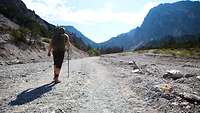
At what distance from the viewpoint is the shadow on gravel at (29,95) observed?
12398 millimetres

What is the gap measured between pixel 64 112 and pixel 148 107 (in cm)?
341

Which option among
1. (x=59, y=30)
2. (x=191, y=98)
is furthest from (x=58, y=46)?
(x=191, y=98)

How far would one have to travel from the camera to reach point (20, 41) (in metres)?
68.8

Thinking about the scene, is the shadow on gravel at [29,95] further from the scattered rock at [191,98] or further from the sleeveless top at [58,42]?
the scattered rock at [191,98]

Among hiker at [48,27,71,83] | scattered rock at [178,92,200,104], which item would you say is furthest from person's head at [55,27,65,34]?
scattered rock at [178,92,200,104]

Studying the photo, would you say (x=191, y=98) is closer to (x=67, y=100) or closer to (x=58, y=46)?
(x=67, y=100)

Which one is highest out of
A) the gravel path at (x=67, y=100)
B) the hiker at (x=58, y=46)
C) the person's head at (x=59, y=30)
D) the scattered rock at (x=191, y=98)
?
the person's head at (x=59, y=30)

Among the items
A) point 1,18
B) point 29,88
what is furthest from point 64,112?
point 1,18

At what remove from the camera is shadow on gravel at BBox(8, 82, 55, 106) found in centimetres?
1240

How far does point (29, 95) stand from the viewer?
13.9 metres

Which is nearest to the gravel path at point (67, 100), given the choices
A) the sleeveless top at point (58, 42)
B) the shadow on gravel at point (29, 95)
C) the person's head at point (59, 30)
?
the shadow on gravel at point (29, 95)

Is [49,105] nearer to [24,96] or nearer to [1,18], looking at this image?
[24,96]

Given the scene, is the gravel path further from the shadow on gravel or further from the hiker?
the hiker

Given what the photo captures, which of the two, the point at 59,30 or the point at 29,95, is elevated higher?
the point at 59,30
